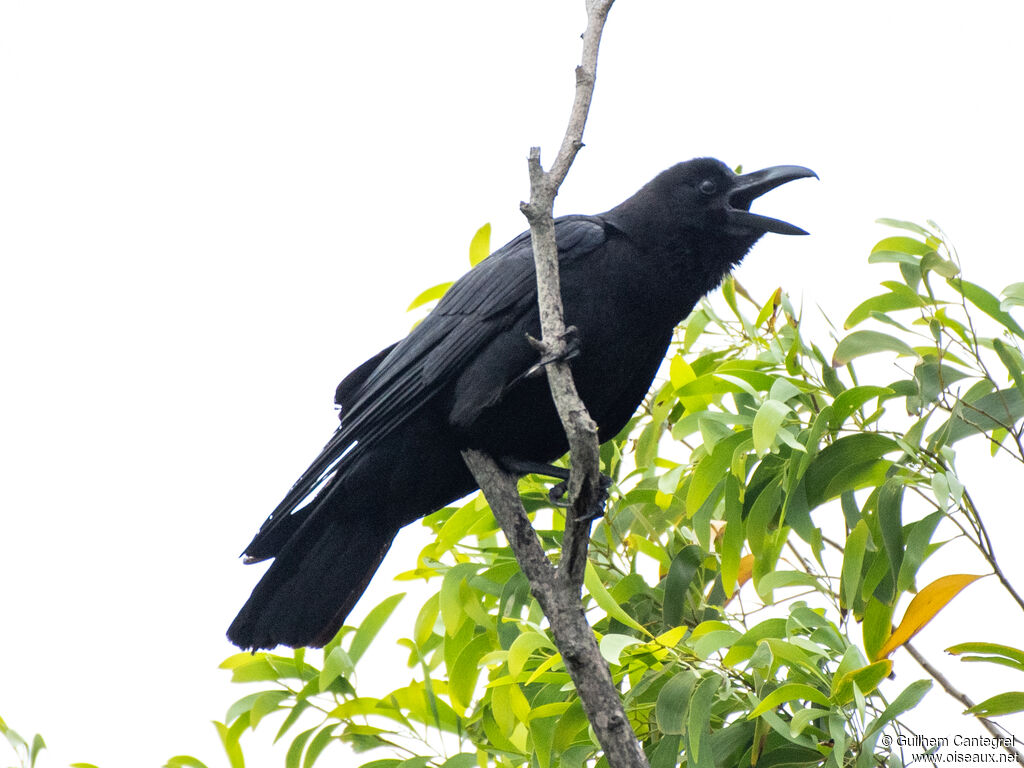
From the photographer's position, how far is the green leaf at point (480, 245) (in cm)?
391

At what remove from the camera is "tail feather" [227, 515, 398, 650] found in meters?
3.62

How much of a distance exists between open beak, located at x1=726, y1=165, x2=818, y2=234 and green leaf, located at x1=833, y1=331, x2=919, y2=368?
1.26 meters

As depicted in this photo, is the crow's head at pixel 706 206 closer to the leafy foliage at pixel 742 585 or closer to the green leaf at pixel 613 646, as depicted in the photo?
the leafy foliage at pixel 742 585

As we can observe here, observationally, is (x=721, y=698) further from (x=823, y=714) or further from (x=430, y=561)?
(x=430, y=561)

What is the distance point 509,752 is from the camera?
3.09 metres

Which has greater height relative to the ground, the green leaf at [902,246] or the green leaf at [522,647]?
the green leaf at [902,246]

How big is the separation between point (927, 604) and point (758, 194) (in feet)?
7.04

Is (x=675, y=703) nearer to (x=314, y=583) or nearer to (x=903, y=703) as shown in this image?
(x=903, y=703)

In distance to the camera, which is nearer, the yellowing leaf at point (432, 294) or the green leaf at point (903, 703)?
the green leaf at point (903, 703)

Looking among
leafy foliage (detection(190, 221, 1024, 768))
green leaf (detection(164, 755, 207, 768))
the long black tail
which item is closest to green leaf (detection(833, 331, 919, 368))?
leafy foliage (detection(190, 221, 1024, 768))

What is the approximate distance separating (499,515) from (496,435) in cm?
45

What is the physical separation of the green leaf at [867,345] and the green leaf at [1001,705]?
907 millimetres

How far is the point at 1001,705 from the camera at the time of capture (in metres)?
2.36

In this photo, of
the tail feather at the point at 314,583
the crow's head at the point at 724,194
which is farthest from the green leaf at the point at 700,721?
the crow's head at the point at 724,194
